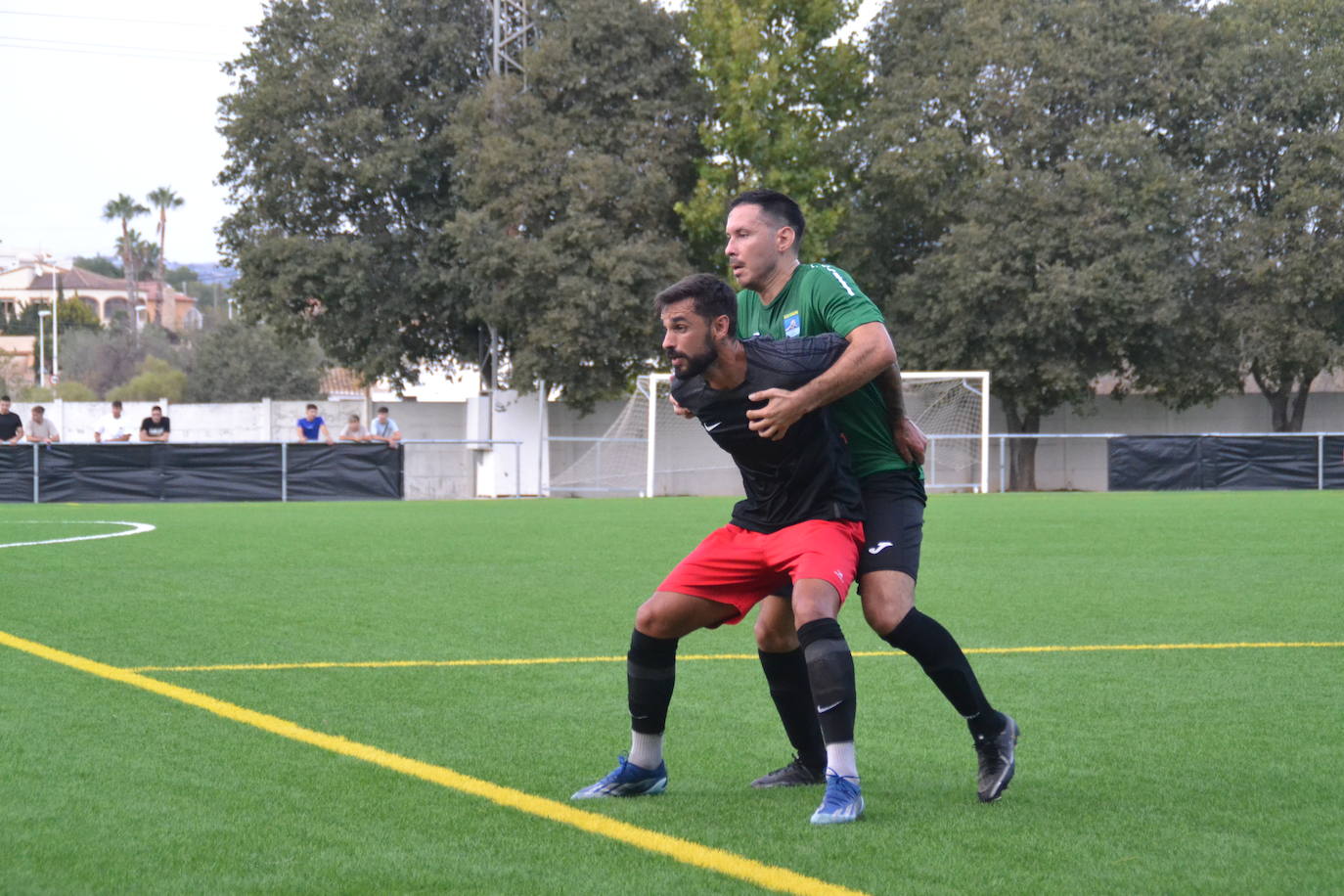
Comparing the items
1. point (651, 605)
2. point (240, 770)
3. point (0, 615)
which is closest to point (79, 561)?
point (0, 615)

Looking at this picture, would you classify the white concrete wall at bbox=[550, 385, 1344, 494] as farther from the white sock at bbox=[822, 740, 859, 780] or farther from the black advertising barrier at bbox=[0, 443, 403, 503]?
the white sock at bbox=[822, 740, 859, 780]

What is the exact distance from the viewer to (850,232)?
1515 inches

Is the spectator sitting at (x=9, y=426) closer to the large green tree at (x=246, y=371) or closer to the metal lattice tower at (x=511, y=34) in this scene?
the metal lattice tower at (x=511, y=34)

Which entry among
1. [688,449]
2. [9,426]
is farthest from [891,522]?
[688,449]

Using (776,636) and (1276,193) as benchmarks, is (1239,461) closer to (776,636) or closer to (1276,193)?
(1276,193)

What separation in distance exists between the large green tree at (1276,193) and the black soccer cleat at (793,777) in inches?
1346

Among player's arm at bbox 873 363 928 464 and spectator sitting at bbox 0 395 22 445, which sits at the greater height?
player's arm at bbox 873 363 928 464

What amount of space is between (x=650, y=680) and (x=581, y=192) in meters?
31.9

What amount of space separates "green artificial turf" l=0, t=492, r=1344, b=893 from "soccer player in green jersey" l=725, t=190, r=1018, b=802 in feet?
0.79

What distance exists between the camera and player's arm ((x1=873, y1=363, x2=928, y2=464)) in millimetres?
4801

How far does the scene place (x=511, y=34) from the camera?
38156mm

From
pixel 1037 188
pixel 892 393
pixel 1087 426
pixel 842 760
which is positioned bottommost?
pixel 842 760

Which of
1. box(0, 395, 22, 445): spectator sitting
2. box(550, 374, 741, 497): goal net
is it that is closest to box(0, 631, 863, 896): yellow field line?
Result: box(0, 395, 22, 445): spectator sitting

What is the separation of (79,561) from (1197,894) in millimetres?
11399
